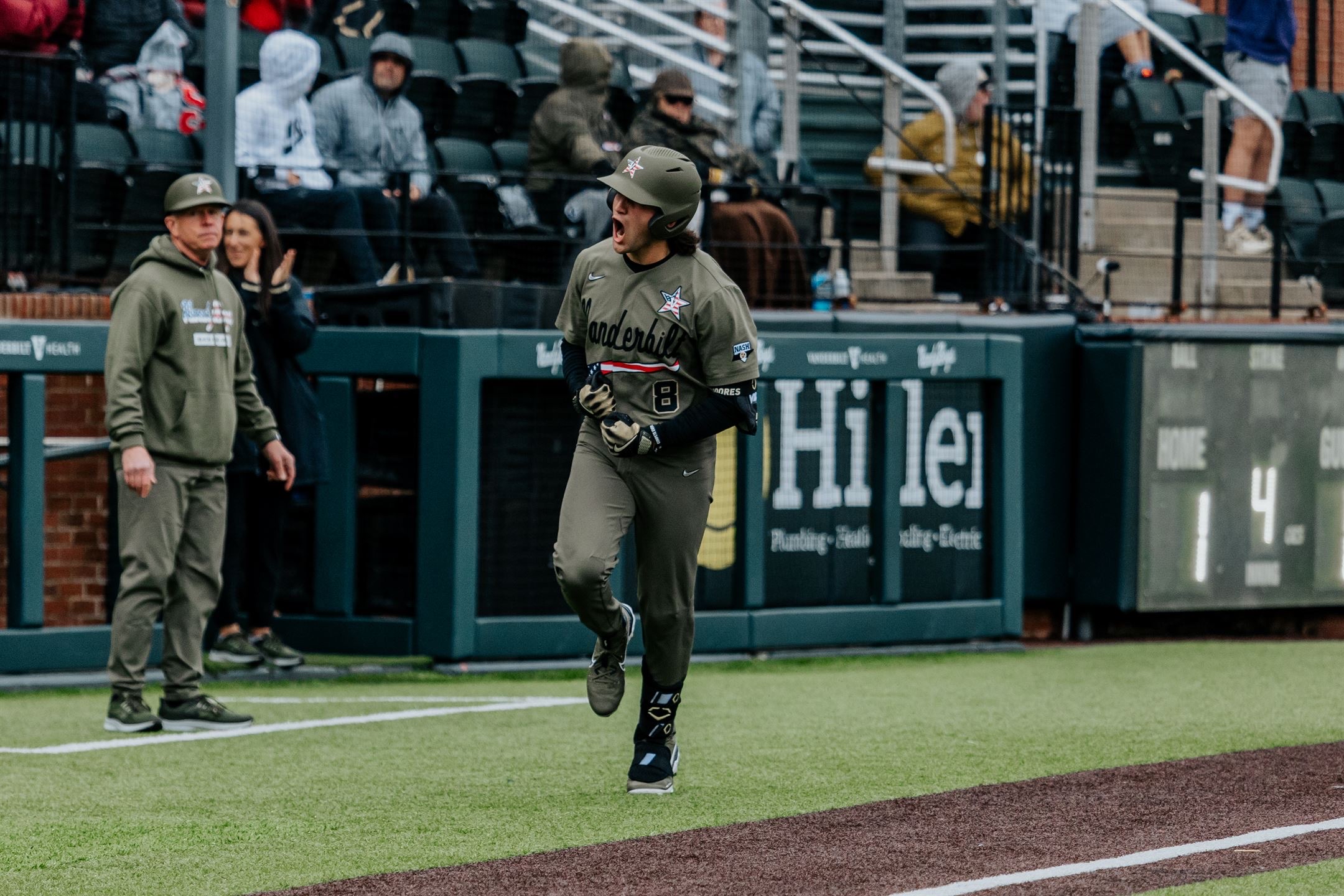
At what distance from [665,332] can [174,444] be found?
2.25 m

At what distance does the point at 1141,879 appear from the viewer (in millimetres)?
4457

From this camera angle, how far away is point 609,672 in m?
5.77

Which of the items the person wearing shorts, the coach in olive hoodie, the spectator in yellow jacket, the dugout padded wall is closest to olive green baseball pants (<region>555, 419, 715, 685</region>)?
the coach in olive hoodie

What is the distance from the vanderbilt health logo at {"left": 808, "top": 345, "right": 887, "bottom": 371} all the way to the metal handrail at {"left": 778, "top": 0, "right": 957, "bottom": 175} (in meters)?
2.59

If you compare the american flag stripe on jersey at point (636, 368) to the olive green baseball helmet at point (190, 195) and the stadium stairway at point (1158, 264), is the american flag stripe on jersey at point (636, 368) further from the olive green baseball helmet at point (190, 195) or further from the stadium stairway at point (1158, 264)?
the stadium stairway at point (1158, 264)

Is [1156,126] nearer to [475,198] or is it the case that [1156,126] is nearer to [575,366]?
Answer: [475,198]

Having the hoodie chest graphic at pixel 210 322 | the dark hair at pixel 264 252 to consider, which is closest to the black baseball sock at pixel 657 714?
the hoodie chest graphic at pixel 210 322

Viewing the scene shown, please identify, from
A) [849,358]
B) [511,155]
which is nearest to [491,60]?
[511,155]

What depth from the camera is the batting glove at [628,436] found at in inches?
220

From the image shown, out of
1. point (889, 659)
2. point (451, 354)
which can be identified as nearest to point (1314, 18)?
point (889, 659)

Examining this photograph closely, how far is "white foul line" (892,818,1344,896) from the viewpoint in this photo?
4.36 meters

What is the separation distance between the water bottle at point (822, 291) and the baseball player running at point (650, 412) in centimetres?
577

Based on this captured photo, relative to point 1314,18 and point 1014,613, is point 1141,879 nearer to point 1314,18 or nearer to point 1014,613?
point 1014,613

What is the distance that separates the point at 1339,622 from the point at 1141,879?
7.71 meters
